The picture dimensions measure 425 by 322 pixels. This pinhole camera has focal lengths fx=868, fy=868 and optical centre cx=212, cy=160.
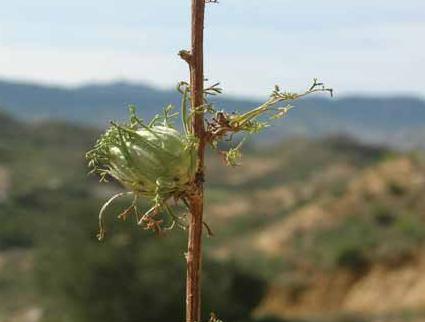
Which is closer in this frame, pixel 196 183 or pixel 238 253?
pixel 196 183

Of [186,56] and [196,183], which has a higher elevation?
[186,56]

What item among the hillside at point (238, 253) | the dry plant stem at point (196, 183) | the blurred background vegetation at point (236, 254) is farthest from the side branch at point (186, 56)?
the hillside at point (238, 253)

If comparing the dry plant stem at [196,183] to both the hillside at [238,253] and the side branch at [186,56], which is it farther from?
the hillside at [238,253]

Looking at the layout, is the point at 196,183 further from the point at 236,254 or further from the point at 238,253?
the point at 238,253

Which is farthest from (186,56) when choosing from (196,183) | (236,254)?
(236,254)

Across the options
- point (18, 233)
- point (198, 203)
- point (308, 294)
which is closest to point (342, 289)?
point (308, 294)
